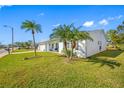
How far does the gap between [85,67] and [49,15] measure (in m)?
5.52

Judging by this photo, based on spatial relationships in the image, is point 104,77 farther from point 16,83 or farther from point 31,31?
point 31,31

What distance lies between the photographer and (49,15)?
13961 mm

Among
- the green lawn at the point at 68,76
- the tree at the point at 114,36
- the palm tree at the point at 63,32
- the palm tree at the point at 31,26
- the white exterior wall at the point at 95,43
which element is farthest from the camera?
the tree at the point at 114,36

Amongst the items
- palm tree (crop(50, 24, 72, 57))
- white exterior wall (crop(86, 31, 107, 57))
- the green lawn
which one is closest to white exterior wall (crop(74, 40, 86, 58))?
white exterior wall (crop(86, 31, 107, 57))

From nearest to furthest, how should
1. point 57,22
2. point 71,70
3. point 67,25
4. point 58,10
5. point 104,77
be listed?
point 104,77 < point 71,70 < point 58,10 < point 67,25 < point 57,22

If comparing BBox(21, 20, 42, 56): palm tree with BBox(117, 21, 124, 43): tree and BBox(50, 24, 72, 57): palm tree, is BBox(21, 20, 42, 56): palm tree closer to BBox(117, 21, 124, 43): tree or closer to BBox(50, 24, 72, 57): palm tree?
BBox(50, 24, 72, 57): palm tree

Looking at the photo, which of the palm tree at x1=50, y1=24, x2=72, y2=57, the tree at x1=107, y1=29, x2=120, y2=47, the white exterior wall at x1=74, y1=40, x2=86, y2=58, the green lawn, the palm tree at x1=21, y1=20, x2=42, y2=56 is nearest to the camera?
the green lawn

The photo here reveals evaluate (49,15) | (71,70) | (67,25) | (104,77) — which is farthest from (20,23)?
(104,77)

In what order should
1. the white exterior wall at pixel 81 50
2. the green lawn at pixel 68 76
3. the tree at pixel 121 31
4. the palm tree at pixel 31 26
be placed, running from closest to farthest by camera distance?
the green lawn at pixel 68 76 → the white exterior wall at pixel 81 50 → the palm tree at pixel 31 26 → the tree at pixel 121 31

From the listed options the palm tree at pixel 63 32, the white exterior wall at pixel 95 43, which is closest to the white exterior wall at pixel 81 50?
the white exterior wall at pixel 95 43

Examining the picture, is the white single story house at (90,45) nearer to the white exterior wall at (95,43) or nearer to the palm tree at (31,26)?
the white exterior wall at (95,43)

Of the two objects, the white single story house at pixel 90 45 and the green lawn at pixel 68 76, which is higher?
the white single story house at pixel 90 45

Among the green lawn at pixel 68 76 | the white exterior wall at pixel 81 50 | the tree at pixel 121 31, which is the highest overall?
the tree at pixel 121 31
